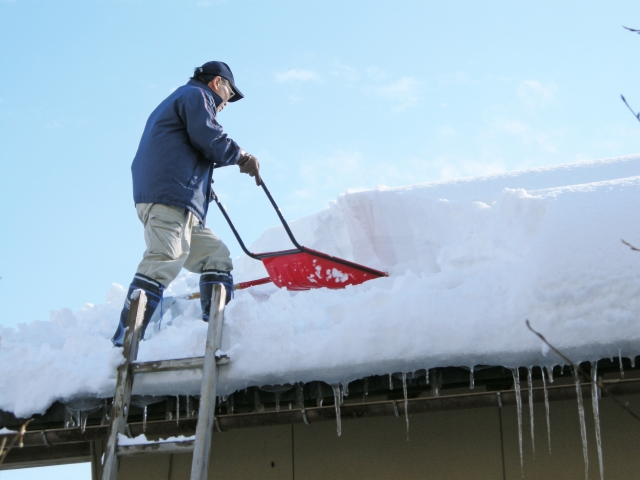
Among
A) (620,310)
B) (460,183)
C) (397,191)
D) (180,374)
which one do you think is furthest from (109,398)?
(460,183)

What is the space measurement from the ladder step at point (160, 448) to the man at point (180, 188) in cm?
69

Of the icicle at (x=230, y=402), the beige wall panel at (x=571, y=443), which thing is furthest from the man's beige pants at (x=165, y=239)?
the beige wall panel at (x=571, y=443)

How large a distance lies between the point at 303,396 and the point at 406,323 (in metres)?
0.59

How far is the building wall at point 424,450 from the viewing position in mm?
3863

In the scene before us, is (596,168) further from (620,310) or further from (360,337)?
(360,337)

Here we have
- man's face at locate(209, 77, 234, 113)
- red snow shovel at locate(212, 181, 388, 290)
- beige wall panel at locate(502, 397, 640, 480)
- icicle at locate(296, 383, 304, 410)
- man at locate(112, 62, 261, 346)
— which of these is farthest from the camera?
red snow shovel at locate(212, 181, 388, 290)

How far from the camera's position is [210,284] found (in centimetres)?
428

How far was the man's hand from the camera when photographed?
14.2 feet

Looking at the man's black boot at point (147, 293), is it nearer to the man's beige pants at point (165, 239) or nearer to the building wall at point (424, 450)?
the man's beige pants at point (165, 239)

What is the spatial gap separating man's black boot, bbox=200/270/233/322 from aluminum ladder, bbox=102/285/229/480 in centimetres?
61

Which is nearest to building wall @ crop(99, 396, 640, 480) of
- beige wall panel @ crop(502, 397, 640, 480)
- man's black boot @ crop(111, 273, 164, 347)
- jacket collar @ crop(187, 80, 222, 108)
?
beige wall panel @ crop(502, 397, 640, 480)

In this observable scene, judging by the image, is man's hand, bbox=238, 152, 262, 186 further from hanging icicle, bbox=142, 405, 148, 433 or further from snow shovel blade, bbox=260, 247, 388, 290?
hanging icicle, bbox=142, 405, 148, 433

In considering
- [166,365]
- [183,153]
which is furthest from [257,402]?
[183,153]

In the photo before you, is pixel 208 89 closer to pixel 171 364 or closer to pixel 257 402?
pixel 171 364
